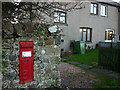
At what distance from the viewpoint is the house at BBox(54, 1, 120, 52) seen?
420 inches

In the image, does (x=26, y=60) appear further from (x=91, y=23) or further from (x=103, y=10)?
(x=103, y=10)

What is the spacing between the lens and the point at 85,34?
40.9ft

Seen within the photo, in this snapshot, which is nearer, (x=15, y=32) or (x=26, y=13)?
(x=15, y=32)

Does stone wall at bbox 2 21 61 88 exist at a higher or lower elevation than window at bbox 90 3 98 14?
lower

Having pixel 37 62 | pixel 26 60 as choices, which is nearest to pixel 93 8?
pixel 37 62

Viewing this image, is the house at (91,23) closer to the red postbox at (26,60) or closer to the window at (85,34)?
the window at (85,34)

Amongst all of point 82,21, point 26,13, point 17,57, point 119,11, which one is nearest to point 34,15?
point 26,13

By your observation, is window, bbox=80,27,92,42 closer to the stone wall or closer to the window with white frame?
the window with white frame

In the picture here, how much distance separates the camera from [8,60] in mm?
2854

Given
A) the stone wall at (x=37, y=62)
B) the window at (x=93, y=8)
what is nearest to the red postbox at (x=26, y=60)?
the stone wall at (x=37, y=62)

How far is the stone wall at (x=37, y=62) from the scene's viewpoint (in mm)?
2852

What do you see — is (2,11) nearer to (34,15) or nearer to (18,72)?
(34,15)

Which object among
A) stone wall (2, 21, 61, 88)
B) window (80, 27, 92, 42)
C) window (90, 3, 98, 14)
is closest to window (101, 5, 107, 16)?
window (90, 3, 98, 14)

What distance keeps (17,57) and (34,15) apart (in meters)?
1.61
